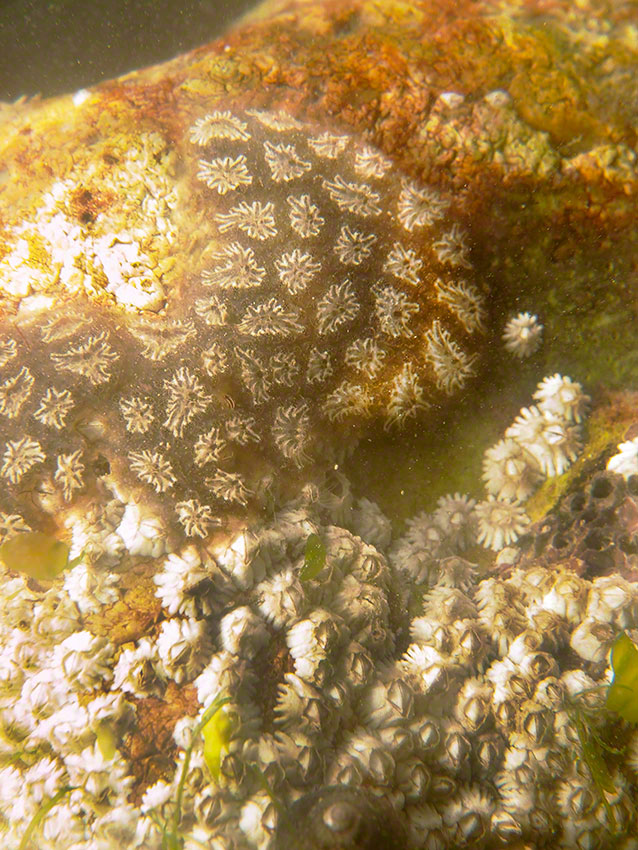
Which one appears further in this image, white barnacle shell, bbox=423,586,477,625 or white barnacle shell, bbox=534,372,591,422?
white barnacle shell, bbox=534,372,591,422

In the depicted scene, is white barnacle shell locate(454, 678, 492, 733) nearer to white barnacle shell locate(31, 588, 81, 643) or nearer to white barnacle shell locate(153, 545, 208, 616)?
white barnacle shell locate(153, 545, 208, 616)

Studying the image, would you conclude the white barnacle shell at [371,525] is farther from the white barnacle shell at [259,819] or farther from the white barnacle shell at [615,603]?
the white barnacle shell at [259,819]

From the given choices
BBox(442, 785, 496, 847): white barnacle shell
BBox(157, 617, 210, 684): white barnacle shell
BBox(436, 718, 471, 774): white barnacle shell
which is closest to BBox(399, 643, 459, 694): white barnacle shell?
BBox(436, 718, 471, 774): white barnacle shell

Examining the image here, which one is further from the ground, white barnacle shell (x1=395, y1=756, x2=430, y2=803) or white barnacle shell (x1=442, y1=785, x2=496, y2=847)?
white barnacle shell (x1=395, y1=756, x2=430, y2=803)

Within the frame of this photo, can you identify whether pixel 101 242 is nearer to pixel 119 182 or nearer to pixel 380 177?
pixel 119 182

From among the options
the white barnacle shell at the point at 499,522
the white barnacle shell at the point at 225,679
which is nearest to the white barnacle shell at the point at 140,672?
the white barnacle shell at the point at 225,679
